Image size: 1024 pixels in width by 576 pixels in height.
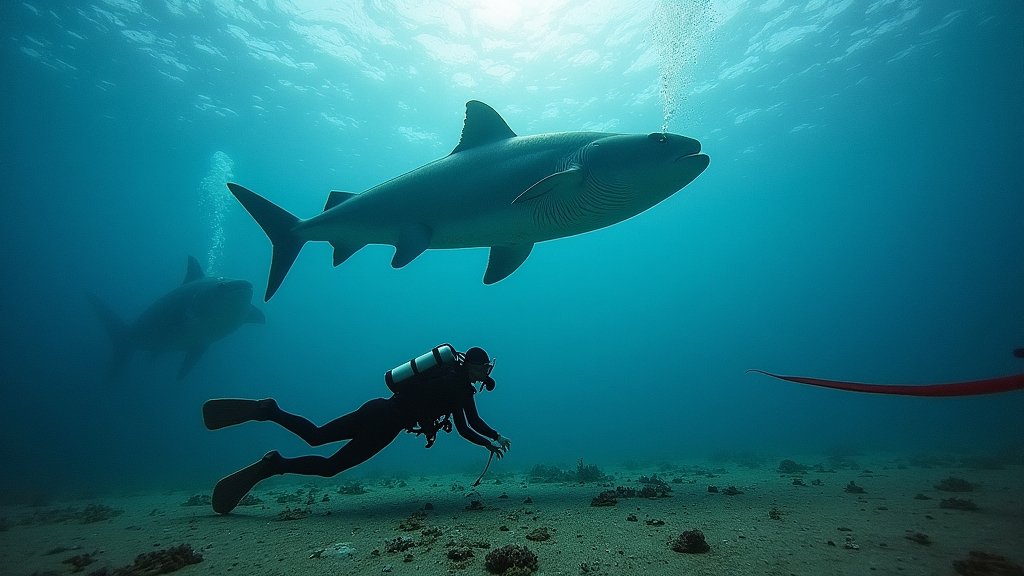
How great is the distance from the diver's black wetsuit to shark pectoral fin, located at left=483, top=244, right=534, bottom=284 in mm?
2504

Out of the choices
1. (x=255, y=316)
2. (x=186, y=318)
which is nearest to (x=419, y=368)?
(x=186, y=318)

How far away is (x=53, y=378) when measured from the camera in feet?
193

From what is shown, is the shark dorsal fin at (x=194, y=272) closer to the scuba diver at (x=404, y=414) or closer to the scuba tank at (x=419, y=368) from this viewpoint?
the scuba diver at (x=404, y=414)

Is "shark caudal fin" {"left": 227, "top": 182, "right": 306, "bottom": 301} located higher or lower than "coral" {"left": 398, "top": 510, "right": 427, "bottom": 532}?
higher

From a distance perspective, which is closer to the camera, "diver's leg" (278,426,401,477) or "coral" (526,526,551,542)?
"coral" (526,526,551,542)

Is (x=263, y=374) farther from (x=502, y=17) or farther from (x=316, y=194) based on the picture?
(x=502, y=17)

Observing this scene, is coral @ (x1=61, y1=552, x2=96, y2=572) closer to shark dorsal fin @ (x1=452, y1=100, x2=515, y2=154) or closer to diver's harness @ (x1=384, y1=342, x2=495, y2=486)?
diver's harness @ (x1=384, y1=342, x2=495, y2=486)

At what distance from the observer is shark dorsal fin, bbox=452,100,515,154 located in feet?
18.9

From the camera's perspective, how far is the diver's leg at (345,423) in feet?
13.4

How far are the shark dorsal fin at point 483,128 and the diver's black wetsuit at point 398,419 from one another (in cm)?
367

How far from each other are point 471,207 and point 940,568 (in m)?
5.45

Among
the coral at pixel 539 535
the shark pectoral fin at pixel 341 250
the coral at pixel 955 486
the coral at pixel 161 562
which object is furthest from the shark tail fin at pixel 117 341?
the coral at pixel 955 486

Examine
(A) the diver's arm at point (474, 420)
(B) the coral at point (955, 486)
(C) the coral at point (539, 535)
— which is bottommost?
(B) the coral at point (955, 486)

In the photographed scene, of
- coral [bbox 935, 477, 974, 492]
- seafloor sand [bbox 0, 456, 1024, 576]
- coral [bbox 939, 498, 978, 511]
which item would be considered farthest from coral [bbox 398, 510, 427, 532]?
coral [bbox 935, 477, 974, 492]
